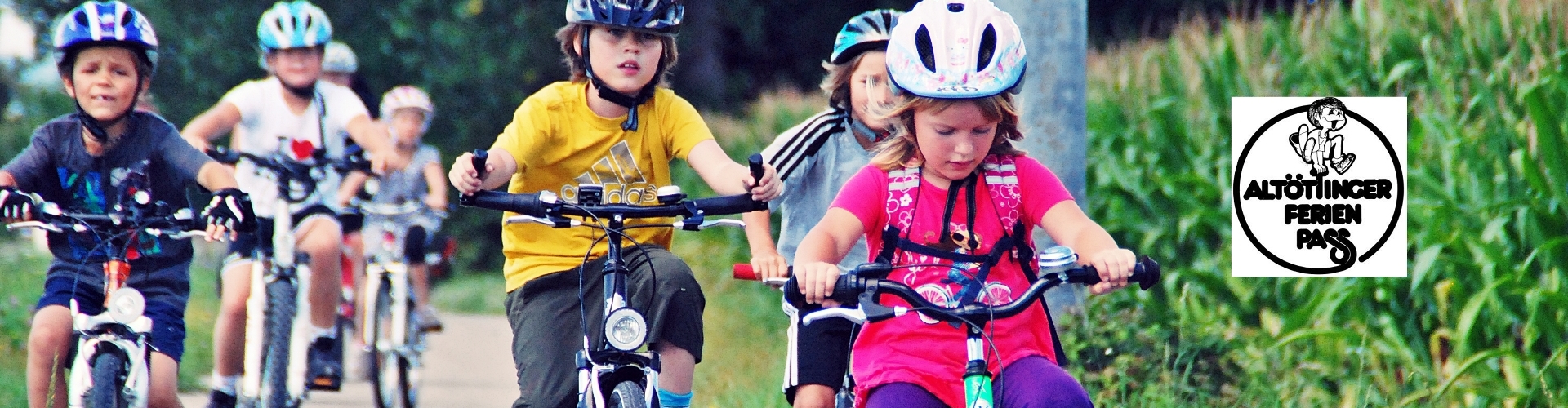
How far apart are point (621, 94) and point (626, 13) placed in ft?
0.91

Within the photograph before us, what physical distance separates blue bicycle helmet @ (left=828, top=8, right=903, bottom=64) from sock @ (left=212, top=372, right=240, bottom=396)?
3354 millimetres

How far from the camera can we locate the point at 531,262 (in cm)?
494

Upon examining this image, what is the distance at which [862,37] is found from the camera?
16.9 ft

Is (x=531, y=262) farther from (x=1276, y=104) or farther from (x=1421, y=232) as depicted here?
(x=1276, y=104)

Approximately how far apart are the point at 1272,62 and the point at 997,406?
5.97m

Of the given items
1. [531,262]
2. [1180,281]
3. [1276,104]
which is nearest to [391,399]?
[531,262]

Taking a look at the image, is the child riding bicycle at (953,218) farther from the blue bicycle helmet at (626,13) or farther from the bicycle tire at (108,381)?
the bicycle tire at (108,381)

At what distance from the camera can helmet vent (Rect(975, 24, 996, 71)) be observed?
3.84 meters

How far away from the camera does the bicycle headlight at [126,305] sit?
5375 mm

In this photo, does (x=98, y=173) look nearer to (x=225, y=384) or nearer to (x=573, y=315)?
(x=225, y=384)

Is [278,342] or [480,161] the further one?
[278,342]

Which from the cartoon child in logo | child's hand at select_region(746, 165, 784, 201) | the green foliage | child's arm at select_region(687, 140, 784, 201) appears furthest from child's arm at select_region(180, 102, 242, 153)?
the cartoon child in logo

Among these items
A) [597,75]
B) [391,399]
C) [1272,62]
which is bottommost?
[391,399]

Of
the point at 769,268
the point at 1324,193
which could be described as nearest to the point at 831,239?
the point at 769,268
